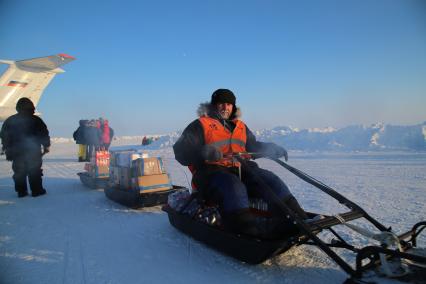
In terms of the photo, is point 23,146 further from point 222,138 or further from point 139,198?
point 222,138

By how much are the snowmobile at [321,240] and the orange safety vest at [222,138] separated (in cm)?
25

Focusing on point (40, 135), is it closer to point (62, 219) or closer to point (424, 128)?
point (62, 219)

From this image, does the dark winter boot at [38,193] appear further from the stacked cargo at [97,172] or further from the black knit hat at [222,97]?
the black knit hat at [222,97]

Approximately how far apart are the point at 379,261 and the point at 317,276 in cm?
59

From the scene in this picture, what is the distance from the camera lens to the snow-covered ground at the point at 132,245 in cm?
252

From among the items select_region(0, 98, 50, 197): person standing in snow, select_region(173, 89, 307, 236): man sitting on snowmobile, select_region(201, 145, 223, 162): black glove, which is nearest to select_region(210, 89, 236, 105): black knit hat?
select_region(173, 89, 307, 236): man sitting on snowmobile

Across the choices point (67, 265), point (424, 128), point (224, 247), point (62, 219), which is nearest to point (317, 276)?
point (224, 247)

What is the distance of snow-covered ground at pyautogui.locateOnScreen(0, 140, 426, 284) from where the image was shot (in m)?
2.52

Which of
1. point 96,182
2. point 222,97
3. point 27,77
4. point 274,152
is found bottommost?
point 96,182

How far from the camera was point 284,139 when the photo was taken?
68.7ft

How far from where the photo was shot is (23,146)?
19.7ft

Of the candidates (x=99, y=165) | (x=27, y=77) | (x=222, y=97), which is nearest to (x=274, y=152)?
(x=222, y=97)

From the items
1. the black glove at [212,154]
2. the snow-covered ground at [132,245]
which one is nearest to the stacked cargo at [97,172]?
the snow-covered ground at [132,245]

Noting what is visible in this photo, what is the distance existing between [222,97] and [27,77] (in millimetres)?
18368
